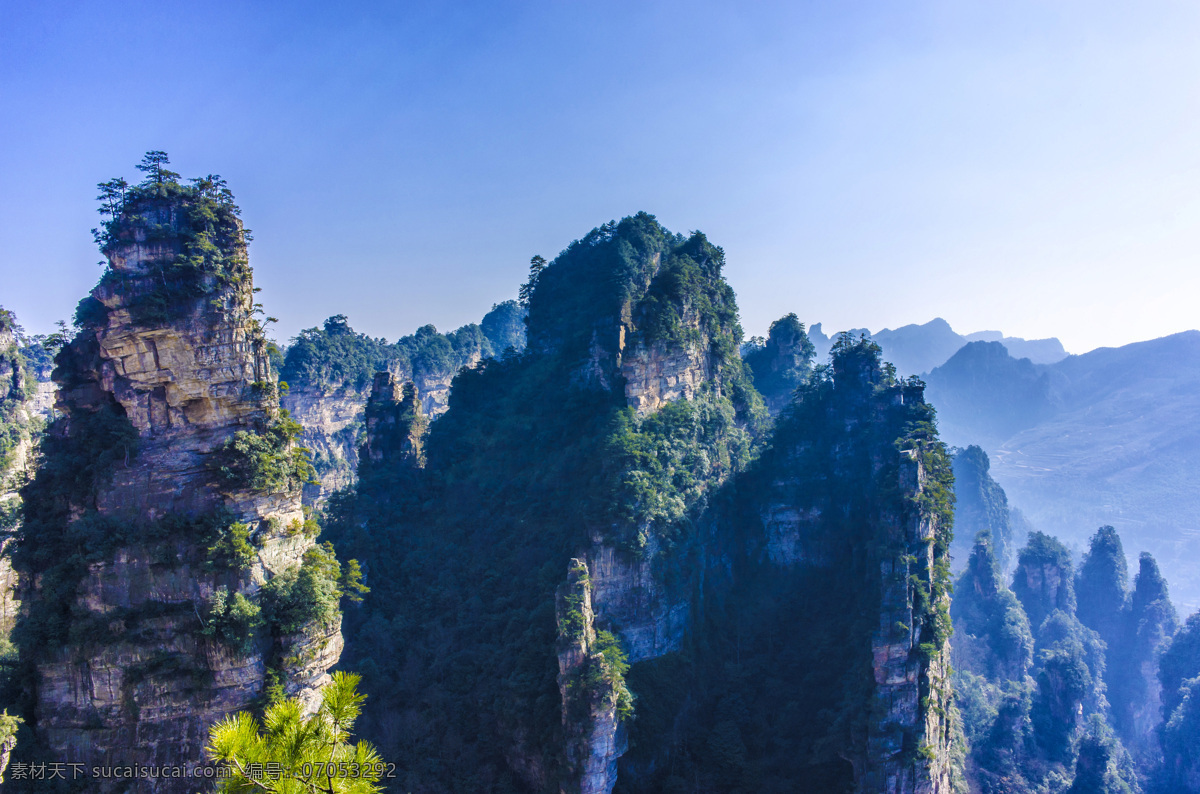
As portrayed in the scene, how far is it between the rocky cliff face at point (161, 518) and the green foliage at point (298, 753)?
43.8 ft

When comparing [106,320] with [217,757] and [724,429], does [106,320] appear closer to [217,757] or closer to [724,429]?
[217,757]

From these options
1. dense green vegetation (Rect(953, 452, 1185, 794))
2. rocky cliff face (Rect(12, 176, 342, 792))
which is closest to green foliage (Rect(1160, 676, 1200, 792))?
dense green vegetation (Rect(953, 452, 1185, 794))

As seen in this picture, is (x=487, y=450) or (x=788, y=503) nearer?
(x=788, y=503)

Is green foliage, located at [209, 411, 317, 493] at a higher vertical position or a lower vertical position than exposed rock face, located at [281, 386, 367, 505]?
lower

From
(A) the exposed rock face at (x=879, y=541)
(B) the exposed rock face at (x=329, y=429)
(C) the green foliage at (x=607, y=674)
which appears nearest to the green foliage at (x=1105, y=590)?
(A) the exposed rock face at (x=879, y=541)

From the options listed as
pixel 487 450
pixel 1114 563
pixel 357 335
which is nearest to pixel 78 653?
A: pixel 487 450

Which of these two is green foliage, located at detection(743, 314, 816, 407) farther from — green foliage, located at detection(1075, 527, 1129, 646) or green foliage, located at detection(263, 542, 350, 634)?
green foliage, located at detection(263, 542, 350, 634)

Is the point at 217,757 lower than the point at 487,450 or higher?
lower

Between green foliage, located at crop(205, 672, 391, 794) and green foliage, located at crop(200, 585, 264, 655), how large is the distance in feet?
42.4

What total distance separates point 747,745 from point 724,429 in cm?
1928

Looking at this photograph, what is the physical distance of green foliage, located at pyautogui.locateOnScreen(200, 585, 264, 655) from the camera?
61.2ft

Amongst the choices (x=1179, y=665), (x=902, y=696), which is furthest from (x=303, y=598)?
(x=1179, y=665)

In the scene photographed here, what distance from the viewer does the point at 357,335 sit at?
246 ft

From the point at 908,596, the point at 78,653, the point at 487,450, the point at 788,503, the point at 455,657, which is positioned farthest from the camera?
the point at 487,450
